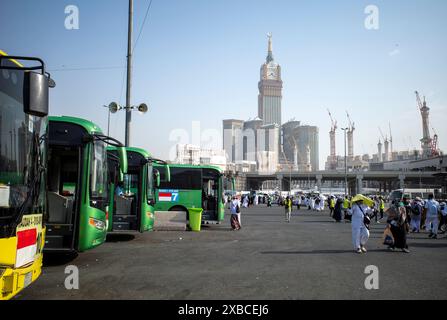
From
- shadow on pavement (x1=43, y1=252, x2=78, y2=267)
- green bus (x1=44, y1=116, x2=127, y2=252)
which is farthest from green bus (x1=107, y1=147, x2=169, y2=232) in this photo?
green bus (x1=44, y1=116, x2=127, y2=252)

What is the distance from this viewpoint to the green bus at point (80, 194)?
9.16 metres

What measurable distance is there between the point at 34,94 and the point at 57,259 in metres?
6.69

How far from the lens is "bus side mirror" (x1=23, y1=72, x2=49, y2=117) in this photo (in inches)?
189

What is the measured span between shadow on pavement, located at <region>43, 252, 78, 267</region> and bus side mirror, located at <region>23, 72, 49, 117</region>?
5.77 m

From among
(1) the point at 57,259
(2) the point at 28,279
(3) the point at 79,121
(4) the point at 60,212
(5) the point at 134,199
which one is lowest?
(1) the point at 57,259

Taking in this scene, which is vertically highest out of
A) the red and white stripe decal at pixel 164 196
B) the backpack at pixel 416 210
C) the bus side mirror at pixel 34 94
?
the bus side mirror at pixel 34 94

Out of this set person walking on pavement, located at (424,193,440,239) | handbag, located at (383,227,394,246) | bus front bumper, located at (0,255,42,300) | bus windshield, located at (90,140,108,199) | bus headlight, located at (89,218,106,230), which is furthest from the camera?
person walking on pavement, located at (424,193,440,239)

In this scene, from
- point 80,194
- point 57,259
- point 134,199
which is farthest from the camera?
point 134,199

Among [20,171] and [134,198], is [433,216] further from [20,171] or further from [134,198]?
[20,171]

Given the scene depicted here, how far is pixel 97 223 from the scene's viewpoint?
974 cm

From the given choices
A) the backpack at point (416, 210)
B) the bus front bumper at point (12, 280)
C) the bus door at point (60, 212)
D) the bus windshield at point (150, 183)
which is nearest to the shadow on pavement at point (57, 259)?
the bus door at point (60, 212)

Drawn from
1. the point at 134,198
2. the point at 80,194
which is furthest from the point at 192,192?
the point at 80,194

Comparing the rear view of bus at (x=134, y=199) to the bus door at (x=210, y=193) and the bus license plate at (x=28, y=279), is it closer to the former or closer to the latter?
the bus door at (x=210, y=193)

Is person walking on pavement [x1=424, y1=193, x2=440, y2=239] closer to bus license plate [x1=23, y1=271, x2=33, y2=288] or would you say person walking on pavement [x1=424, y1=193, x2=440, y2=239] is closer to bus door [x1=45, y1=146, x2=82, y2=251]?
bus door [x1=45, y1=146, x2=82, y2=251]
